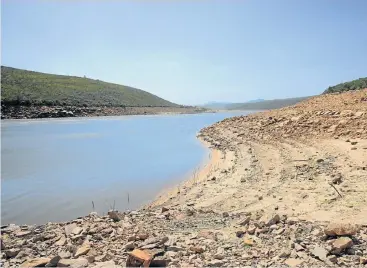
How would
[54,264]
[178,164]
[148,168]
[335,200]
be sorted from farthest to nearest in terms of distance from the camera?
[178,164], [148,168], [335,200], [54,264]

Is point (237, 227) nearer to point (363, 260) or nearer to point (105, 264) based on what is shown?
point (363, 260)

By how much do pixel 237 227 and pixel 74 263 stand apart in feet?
9.27

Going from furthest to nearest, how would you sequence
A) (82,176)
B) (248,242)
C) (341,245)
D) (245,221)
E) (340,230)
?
(82,176) < (245,221) < (248,242) < (340,230) < (341,245)

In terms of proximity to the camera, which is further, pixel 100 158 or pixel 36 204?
pixel 100 158

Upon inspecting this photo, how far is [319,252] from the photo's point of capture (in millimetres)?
4672

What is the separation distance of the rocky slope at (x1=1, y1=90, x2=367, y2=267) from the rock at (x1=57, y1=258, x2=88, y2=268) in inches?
0.7

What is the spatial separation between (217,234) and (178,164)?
418 inches

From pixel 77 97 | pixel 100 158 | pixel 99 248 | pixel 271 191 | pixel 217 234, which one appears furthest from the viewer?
pixel 77 97

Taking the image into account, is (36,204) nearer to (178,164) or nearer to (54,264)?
(54,264)

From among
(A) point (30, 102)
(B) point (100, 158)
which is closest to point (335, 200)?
(B) point (100, 158)

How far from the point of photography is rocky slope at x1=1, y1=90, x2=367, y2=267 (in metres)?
4.74

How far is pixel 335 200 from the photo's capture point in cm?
749

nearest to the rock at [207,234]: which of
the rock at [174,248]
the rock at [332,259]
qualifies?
the rock at [174,248]

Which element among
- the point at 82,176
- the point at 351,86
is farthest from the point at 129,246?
the point at 351,86
